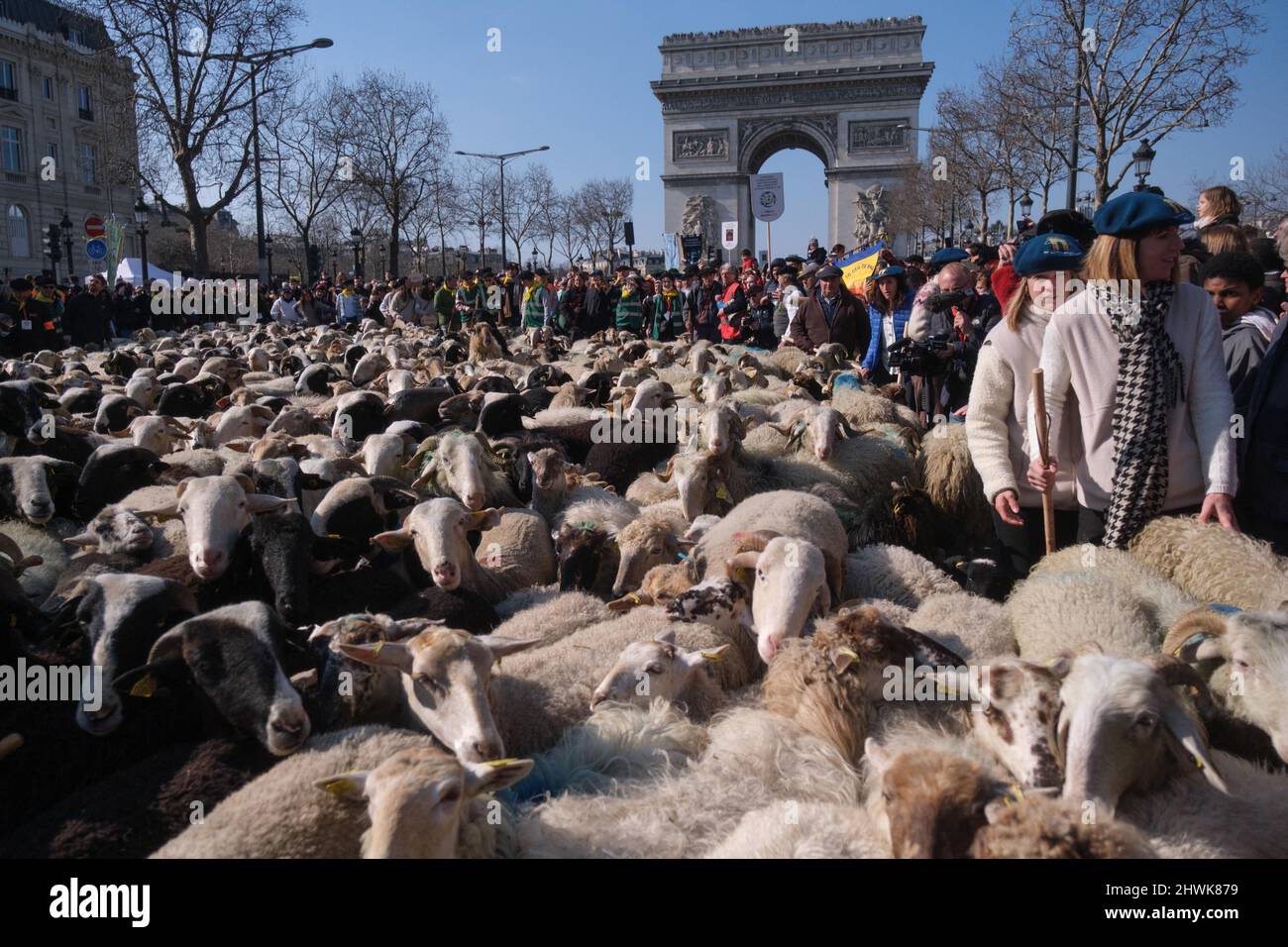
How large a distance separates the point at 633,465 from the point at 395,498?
95.7 inches

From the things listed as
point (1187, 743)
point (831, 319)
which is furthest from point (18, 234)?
point (1187, 743)

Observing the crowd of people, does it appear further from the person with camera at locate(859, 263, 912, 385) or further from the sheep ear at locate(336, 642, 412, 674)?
the person with camera at locate(859, 263, 912, 385)

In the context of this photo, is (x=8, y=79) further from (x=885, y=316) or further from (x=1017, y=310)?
(x=1017, y=310)

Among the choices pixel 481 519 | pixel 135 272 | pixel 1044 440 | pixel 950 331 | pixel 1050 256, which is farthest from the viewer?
pixel 135 272

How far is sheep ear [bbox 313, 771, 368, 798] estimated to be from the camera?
7.72 ft

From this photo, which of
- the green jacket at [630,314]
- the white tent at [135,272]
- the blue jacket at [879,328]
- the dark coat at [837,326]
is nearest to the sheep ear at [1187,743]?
the blue jacket at [879,328]

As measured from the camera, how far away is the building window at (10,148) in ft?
169

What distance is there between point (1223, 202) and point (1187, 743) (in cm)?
519

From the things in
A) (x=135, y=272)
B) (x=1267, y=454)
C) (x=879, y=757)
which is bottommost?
(x=879, y=757)

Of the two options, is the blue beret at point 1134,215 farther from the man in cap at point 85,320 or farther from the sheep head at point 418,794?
the man in cap at point 85,320

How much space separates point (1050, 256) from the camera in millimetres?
4035

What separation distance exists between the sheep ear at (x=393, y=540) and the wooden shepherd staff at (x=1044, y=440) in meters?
2.97
